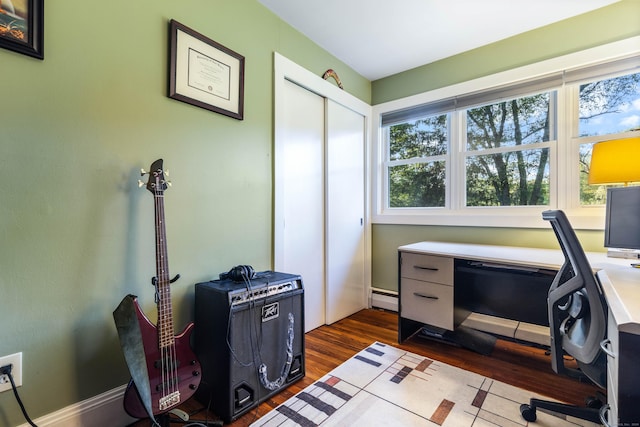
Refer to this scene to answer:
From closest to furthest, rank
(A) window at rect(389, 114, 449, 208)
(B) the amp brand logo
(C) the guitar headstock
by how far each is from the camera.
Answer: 1. (C) the guitar headstock
2. (B) the amp brand logo
3. (A) window at rect(389, 114, 449, 208)

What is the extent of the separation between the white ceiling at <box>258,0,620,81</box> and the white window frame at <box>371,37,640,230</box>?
0.30 meters

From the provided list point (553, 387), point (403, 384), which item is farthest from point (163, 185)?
point (553, 387)

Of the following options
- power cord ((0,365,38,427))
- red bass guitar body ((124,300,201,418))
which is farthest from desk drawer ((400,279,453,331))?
power cord ((0,365,38,427))

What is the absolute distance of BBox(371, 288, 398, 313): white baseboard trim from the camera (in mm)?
2871

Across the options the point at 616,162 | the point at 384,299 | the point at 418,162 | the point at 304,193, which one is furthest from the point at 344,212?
the point at 616,162

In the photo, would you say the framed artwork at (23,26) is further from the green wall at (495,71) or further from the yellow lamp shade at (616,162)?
the yellow lamp shade at (616,162)

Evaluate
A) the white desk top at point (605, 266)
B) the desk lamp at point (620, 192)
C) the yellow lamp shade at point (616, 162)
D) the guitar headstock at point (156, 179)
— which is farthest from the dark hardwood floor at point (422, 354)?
the yellow lamp shade at point (616, 162)

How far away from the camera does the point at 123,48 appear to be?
1.34 m

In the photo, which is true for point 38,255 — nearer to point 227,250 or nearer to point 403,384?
point 227,250

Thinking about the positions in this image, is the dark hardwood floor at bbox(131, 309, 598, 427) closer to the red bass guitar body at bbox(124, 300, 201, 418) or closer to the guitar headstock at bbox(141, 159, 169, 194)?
the red bass guitar body at bbox(124, 300, 201, 418)

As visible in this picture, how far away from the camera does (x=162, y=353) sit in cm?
124

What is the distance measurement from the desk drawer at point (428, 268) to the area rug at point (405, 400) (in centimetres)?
55

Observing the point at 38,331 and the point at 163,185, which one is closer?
the point at 38,331

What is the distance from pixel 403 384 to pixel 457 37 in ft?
8.29
